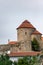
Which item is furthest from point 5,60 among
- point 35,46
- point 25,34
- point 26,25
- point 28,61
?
point 26,25

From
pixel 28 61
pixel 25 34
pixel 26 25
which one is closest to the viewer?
pixel 28 61

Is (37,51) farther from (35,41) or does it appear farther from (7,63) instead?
(7,63)

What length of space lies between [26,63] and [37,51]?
15188 mm

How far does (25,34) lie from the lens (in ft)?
447

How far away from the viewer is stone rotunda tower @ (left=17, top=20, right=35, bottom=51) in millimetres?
134125

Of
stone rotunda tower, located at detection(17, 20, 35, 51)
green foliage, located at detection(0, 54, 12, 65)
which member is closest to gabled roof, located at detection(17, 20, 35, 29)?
stone rotunda tower, located at detection(17, 20, 35, 51)

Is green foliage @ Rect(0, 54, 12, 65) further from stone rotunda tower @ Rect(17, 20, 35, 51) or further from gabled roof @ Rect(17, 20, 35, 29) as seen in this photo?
gabled roof @ Rect(17, 20, 35, 29)

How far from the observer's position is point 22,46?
5276 inches

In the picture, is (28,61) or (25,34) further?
(25,34)

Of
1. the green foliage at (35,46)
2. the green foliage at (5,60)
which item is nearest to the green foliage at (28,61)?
the green foliage at (5,60)

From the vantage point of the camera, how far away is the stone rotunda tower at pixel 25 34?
13412 cm

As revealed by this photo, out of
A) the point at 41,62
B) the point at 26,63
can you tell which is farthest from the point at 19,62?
the point at 41,62

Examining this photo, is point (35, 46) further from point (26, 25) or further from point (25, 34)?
point (26, 25)

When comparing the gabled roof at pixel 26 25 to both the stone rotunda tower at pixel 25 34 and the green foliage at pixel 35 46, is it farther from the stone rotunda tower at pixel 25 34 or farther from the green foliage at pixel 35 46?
the green foliage at pixel 35 46
